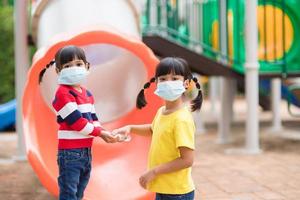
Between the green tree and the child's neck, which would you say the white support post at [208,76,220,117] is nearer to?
the green tree

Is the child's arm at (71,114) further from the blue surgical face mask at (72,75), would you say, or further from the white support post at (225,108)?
the white support post at (225,108)

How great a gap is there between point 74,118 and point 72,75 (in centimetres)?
23

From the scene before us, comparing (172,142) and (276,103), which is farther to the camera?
(276,103)

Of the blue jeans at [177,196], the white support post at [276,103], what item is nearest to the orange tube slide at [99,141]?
the blue jeans at [177,196]

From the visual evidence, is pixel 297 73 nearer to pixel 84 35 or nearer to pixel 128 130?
pixel 84 35

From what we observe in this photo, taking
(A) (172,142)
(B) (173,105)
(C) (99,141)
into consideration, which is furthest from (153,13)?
(A) (172,142)

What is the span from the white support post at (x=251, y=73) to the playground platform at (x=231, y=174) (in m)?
0.22

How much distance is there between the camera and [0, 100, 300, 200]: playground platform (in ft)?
14.7

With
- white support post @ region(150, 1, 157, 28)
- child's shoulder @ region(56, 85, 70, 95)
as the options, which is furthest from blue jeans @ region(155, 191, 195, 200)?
white support post @ region(150, 1, 157, 28)

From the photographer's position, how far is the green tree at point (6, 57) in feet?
43.8

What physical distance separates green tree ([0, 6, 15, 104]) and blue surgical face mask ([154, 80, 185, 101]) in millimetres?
11259

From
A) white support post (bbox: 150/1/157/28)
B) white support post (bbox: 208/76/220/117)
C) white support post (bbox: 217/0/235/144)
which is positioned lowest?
white support post (bbox: 208/76/220/117)

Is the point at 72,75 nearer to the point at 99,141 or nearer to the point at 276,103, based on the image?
the point at 99,141

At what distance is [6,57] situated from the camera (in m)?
13.4
